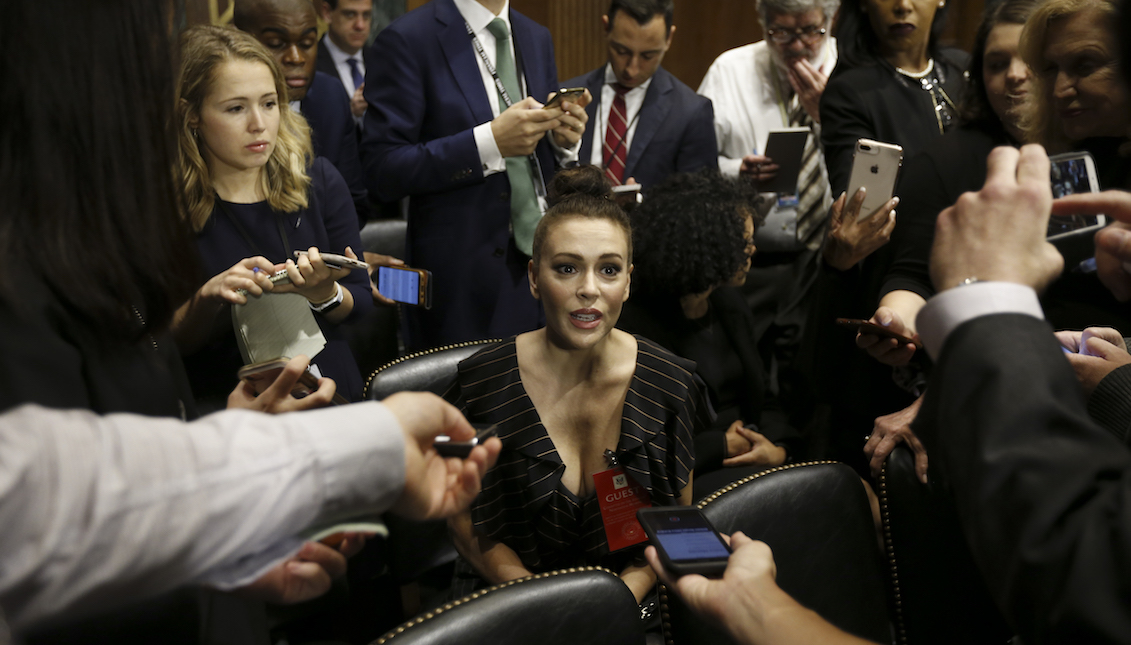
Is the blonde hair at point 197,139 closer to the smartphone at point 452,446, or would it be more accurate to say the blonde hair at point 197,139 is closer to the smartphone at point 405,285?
the smartphone at point 405,285

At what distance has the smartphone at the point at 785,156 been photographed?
10.6ft

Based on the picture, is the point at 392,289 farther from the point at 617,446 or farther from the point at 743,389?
the point at 743,389

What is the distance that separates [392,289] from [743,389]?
3.92ft

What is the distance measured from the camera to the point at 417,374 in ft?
6.56

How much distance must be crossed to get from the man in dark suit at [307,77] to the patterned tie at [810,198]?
6.11ft

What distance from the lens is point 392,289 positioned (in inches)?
86.7

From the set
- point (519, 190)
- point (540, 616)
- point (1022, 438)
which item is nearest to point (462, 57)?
point (519, 190)

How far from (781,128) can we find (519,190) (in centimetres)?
151

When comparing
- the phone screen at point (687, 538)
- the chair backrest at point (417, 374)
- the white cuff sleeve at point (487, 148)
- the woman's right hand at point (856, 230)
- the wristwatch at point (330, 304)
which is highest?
the white cuff sleeve at point (487, 148)

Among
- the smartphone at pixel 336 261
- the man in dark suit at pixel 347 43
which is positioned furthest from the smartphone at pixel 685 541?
the man in dark suit at pixel 347 43

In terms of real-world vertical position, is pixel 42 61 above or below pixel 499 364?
above

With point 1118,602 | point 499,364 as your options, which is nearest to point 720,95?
point 499,364

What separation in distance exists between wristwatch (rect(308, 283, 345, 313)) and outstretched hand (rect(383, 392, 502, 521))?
4.21 feet

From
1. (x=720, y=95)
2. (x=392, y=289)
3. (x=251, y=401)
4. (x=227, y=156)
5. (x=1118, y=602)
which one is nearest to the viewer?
(x=1118, y=602)
